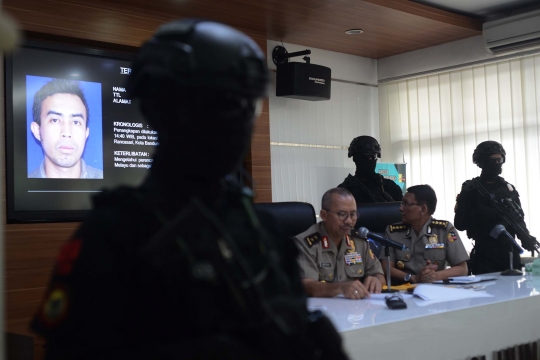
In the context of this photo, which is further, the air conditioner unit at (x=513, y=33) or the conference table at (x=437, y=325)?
the air conditioner unit at (x=513, y=33)

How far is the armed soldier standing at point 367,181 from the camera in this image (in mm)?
5172

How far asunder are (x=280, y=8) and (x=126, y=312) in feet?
15.7

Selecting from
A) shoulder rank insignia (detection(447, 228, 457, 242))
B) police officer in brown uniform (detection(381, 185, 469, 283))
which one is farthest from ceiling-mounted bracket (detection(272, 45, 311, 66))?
shoulder rank insignia (detection(447, 228, 457, 242))

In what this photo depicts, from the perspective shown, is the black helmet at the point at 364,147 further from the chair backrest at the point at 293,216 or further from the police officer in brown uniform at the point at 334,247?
the police officer in brown uniform at the point at 334,247

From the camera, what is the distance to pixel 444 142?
21.5 feet

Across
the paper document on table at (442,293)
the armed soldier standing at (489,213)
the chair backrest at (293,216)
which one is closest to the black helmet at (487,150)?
the armed soldier standing at (489,213)

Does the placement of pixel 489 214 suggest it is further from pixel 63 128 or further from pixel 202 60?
pixel 202 60

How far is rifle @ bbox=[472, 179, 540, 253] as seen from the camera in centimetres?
400

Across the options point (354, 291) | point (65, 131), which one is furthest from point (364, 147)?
point (354, 291)

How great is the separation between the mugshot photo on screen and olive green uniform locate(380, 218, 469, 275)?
2210mm

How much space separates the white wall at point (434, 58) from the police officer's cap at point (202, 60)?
5911 mm

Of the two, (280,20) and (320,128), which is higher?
(280,20)

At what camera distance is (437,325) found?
2.37 m

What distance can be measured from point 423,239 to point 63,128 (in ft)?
8.33
